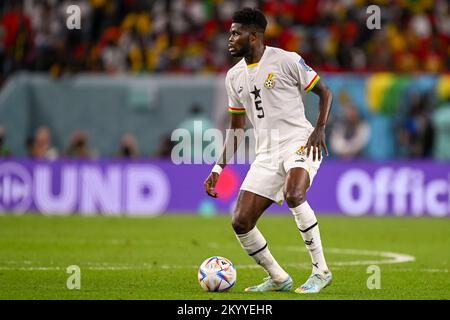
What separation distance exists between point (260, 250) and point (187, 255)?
4097 mm

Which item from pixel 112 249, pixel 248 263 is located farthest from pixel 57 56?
pixel 248 263

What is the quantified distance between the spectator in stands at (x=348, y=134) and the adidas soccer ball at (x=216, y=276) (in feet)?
43.6

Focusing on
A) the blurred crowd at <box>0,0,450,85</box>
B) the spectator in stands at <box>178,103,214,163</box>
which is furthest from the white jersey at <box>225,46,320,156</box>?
the blurred crowd at <box>0,0,450,85</box>

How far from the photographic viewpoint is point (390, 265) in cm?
1273

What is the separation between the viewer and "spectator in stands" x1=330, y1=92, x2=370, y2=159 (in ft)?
75.7

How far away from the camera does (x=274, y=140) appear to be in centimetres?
1002

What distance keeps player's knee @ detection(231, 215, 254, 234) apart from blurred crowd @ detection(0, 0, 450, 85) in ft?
48.0

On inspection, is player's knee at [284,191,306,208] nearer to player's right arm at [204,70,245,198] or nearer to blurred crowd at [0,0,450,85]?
player's right arm at [204,70,245,198]

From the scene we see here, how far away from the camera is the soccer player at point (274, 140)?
32.0 feet

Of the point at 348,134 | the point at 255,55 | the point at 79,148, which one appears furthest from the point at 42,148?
the point at 255,55

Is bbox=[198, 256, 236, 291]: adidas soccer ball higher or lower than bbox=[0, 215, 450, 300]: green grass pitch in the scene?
higher

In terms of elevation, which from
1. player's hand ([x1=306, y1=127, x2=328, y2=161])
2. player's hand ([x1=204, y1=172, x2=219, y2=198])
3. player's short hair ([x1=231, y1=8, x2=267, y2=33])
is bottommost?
player's hand ([x1=204, y1=172, x2=219, y2=198])

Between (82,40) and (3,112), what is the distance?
2.54 meters

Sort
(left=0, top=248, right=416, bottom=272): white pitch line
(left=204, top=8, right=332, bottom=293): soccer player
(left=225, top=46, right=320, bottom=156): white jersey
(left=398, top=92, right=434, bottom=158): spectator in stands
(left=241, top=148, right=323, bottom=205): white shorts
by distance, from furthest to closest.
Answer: (left=398, top=92, right=434, bottom=158): spectator in stands → (left=0, top=248, right=416, bottom=272): white pitch line → (left=225, top=46, right=320, bottom=156): white jersey → (left=241, top=148, right=323, bottom=205): white shorts → (left=204, top=8, right=332, bottom=293): soccer player
